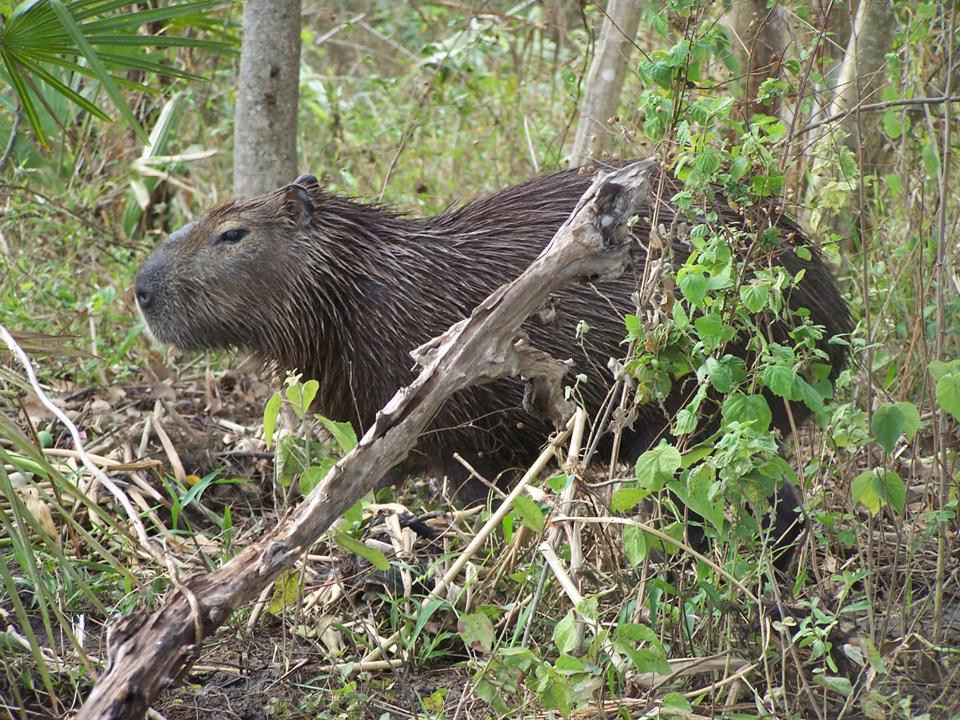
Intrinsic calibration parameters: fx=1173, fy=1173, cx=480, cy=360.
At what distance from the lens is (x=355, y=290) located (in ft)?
13.6

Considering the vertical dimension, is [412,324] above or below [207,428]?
above

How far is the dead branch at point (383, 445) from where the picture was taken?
218cm

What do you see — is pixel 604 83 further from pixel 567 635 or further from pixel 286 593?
pixel 567 635

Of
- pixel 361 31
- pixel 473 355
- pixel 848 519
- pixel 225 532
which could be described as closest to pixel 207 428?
pixel 225 532

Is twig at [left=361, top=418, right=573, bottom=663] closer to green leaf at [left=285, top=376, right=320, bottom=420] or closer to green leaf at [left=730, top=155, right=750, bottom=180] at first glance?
green leaf at [left=285, top=376, right=320, bottom=420]

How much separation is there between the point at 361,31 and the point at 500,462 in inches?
247

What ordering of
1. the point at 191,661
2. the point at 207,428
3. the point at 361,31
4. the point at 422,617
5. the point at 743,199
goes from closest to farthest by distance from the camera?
the point at 191,661
the point at 743,199
the point at 422,617
the point at 207,428
the point at 361,31

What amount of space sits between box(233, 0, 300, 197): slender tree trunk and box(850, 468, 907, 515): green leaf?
3.21 meters

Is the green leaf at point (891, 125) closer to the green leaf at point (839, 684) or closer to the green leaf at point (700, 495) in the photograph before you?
the green leaf at point (700, 495)

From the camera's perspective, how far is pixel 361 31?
956cm

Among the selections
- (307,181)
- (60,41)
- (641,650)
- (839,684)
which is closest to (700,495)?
(641,650)

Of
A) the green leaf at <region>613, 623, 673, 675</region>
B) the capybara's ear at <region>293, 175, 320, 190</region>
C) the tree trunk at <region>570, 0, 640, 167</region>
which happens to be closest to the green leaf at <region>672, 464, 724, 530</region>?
the green leaf at <region>613, 623, 673, 675</region>

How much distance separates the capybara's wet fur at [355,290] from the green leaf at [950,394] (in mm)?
1640

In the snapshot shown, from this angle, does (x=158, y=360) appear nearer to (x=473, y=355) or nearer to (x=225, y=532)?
(x=225, y=532)
